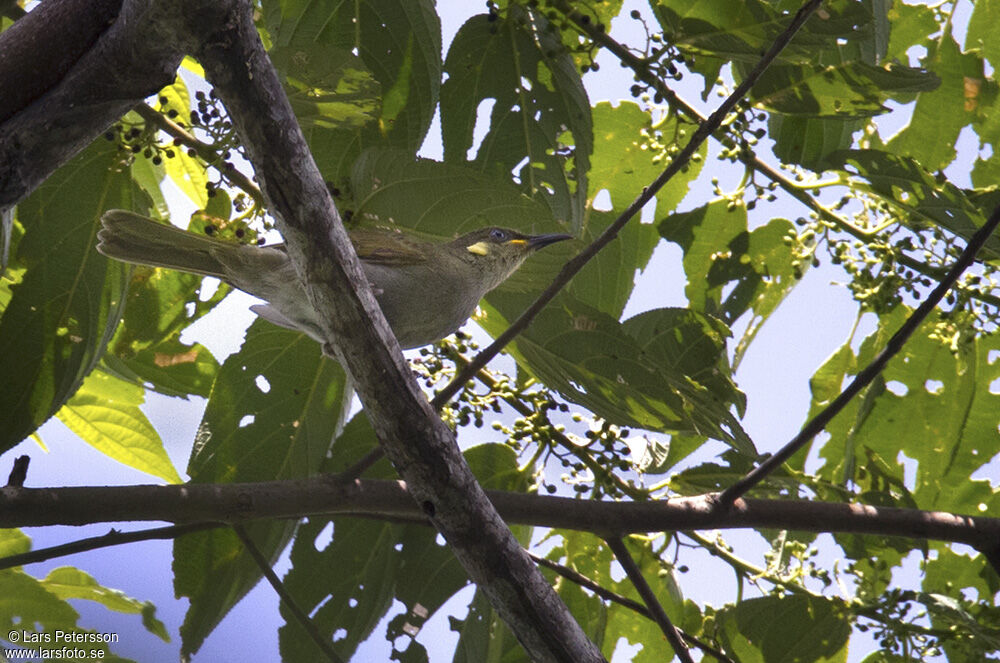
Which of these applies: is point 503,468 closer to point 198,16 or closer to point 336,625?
point 336,625

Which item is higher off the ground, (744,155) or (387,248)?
(744,155)

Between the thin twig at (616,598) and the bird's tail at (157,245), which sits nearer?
the thin twig at (616,598)

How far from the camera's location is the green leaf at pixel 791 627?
3316mm

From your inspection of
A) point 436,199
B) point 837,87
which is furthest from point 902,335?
point 436,199

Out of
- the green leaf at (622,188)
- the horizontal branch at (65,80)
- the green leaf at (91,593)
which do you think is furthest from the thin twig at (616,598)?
the horizontal branch at (65,80)

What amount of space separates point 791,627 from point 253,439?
1970mm

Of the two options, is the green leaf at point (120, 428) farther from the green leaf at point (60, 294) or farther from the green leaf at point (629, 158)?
the green leaf at point (629, 158)

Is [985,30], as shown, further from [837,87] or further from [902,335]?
[902,335]

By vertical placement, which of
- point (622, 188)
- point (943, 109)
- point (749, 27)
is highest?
point (943, 109)

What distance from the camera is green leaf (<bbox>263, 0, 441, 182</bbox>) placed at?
3.11 m

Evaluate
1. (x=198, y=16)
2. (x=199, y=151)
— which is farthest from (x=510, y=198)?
(x=198, y=16)

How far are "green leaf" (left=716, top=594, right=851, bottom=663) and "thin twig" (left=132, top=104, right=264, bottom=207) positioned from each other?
7.03 ft

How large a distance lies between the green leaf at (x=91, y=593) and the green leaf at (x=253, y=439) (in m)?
0.24

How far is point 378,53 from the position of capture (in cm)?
321
